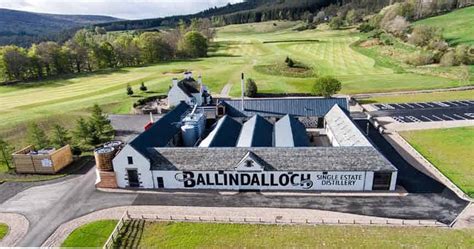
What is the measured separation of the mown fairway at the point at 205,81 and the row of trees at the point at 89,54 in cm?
960

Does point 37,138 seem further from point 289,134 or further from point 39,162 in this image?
point 289,134

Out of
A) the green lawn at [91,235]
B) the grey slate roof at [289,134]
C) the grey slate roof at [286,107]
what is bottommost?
the green lawn at [91,235]

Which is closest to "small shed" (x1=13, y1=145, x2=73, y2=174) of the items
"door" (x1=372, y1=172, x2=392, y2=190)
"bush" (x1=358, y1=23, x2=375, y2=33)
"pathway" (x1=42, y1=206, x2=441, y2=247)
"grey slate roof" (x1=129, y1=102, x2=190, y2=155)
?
"grey slate roof" (x1=129, y1=102, x2=190, y2=155)

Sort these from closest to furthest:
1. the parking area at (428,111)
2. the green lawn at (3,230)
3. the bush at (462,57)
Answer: the green lawn at (3,230)
the parking area at (428,111)
the bush at (462,57)

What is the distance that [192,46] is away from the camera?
437 ft

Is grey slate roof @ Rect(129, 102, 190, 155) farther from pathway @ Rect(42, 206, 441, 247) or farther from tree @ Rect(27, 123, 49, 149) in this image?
tree @ Rect(27, 123, 49, 149)

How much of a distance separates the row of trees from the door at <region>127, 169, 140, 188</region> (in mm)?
90103

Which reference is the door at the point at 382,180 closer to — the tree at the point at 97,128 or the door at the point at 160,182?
the door at the point at 160,182

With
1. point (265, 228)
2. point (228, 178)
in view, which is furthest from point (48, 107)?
point (265, 228)

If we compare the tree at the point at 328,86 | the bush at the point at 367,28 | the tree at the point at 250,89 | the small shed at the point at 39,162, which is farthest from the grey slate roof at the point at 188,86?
the bush at the point at 367,28

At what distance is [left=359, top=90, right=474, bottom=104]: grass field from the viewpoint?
6650cm

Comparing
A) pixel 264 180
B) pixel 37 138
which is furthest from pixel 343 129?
pixel 37 138

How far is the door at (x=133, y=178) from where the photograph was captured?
35125mm

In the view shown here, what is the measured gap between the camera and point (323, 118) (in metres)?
51.3
